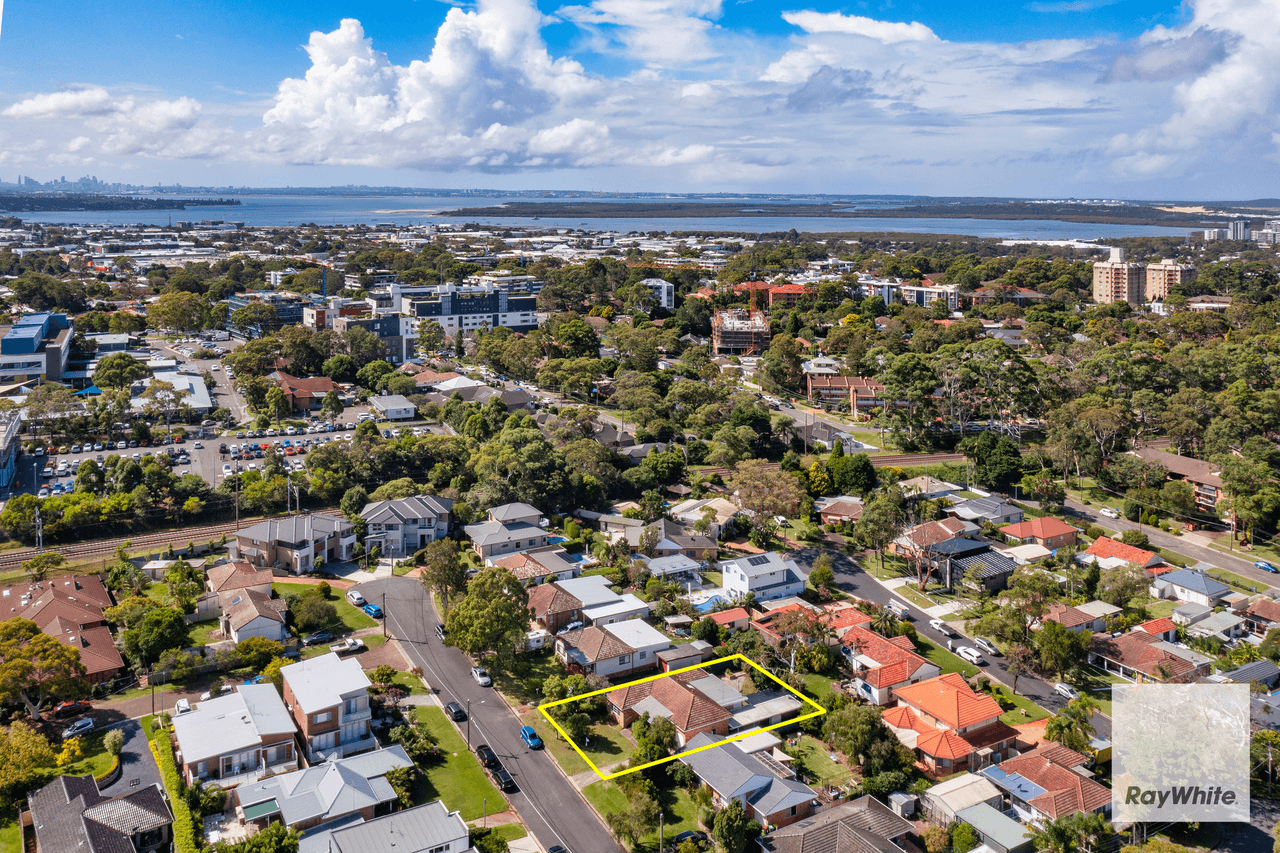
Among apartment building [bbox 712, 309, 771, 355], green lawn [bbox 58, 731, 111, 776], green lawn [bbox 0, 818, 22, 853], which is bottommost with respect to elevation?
green lawn [bbox 0, 818, 22, 853]

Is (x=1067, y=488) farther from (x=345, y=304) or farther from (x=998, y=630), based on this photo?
(x=345, y=304)

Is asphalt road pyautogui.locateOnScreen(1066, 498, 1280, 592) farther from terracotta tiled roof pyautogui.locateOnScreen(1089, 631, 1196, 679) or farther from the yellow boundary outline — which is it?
the yellow boundary outline

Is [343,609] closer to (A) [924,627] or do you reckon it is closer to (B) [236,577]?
(B) [236,577]

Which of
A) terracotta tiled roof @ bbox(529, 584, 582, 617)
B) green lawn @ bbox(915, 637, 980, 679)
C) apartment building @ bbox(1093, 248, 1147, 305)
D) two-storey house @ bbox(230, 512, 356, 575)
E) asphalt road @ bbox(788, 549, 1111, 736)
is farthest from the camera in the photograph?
apartment building @ bbox(1093, 248, 1147, 305)

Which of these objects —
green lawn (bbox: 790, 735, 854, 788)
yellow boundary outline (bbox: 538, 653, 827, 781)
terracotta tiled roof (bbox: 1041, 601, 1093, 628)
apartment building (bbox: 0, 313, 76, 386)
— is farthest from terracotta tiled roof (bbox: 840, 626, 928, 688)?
apartment building (bbox: 0, 313, 76, 386)

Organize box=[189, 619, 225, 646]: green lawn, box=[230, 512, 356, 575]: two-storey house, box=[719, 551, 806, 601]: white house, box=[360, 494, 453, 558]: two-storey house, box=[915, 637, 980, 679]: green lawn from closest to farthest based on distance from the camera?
1. box=[189, 619, 225, 646]: green lawn
2. box=[915, 637, 980, 679]: green lawn
3. box=[719, 551, 806, 601]: white house
4. box=[230, 512, 356, 575]: two-storey house
5. box=[360, 494, 453, 558]: two-storey house
